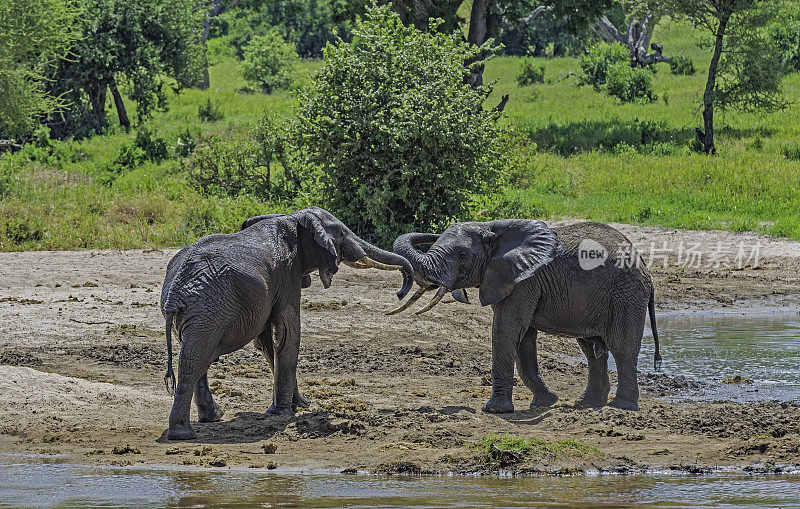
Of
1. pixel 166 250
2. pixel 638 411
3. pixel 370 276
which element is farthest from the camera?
pixel 166 250

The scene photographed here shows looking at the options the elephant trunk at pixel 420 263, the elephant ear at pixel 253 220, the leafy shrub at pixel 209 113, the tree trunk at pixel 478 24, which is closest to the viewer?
the elephant trunk at pixel 420 263

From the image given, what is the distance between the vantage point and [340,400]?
9602 millimetres

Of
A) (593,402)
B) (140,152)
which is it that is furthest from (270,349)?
(140,152)

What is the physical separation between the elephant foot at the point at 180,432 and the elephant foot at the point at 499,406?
8.43 feet

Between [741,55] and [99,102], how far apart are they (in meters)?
18.6

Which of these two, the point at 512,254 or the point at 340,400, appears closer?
the point at 512,254

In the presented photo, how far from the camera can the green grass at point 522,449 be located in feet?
25.1

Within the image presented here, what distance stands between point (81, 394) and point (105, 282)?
250 inches

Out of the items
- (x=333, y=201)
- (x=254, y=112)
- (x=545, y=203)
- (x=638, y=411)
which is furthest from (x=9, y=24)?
(x=638, y=411)

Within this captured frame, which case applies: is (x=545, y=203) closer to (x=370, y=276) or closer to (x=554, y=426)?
(x=370, y=276)

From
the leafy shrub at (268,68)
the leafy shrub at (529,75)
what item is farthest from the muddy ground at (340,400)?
the leafy shrub at (268,68)

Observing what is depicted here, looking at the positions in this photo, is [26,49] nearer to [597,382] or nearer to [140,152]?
[140,152]

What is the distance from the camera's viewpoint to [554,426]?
8.63 metres

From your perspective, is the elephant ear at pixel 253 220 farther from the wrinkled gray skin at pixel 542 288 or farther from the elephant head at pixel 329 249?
the wrinkled gray skin at pixel 542 288
